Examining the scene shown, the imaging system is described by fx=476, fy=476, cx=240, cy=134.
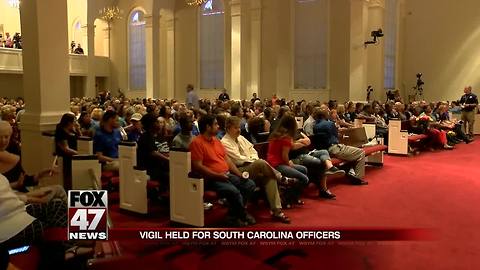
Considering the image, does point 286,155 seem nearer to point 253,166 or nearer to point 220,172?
point 253,166

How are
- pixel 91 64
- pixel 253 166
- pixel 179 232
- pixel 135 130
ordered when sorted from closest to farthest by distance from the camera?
1. pixel 179 232
2. pixel 253 166
3. pixel 135 130
4. pixel 91 64

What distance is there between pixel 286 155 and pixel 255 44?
12.3 metres

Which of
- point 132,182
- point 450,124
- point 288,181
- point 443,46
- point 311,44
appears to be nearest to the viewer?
point 132,182

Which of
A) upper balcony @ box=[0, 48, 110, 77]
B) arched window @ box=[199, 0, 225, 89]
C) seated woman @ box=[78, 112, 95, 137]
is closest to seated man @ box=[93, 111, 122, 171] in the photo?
seated woman @ box=[78, 112, 95, 137]

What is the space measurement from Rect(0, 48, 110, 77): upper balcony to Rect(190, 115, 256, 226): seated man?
43.1 ft

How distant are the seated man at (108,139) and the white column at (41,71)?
0.95 meters

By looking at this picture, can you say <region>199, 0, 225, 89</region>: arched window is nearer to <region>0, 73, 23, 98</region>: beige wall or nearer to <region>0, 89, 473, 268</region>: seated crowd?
<region>0, 73, 23, 98</region>: beige wall

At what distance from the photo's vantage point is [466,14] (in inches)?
702

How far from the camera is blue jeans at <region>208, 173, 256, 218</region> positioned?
514 cm

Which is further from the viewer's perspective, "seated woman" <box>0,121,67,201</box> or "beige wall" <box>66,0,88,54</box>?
"beige wall" <box>66,0,88,54</box>

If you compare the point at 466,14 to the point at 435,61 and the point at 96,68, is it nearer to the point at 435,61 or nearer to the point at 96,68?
the point at 435,61

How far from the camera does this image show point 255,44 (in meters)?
17.9

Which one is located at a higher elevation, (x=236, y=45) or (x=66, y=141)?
(x=236, y=45)

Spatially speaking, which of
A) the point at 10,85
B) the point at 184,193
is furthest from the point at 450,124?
the point at 10,85
